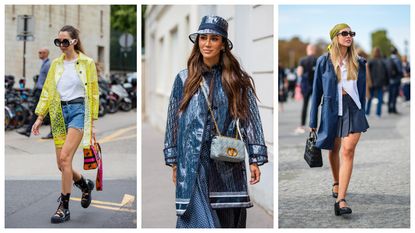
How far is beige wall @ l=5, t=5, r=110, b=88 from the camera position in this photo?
5.36m

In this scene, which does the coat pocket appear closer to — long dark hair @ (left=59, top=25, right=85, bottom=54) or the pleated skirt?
the pleated skirt

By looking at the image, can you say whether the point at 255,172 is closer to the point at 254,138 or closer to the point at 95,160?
the point at 254,138

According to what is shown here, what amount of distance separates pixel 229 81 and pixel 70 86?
1.46 meters

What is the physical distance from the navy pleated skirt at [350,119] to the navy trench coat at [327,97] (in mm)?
49

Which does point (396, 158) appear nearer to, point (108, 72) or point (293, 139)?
point (293, 139)

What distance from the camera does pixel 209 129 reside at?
4305 mm

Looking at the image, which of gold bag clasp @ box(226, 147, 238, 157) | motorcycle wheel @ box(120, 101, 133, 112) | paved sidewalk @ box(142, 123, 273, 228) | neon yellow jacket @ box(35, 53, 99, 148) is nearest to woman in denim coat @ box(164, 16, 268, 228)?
gold bag clasp @ box(226, 147, 238, 157)

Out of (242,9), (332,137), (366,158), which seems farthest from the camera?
(366,158)

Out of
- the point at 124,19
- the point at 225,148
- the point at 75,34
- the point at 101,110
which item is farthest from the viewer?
the point at 124,19

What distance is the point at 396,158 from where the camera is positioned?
7.60 meters

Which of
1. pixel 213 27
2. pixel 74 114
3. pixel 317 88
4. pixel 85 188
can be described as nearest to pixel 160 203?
pixel 85 188

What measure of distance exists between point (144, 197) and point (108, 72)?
1445 millimetres
